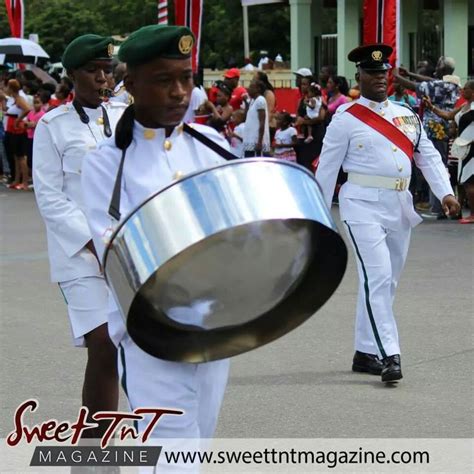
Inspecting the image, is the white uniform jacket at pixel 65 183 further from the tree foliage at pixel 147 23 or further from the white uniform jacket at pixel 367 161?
the tree foliage at pixel 147 23

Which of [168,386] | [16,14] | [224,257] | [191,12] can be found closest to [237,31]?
[16,14]

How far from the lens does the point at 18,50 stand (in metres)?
31.3

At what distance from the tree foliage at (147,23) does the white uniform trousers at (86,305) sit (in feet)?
131

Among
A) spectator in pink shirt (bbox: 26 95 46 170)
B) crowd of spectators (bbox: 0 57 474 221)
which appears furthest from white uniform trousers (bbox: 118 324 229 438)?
spectator in pink shirt (bbox: 26 95 46 170)

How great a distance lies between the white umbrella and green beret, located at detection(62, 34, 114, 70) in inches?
1024

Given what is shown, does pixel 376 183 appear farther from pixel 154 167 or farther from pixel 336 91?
pixel 336 91

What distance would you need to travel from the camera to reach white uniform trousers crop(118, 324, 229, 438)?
3.98m

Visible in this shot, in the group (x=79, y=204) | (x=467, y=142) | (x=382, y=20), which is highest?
(x=79, y=204)

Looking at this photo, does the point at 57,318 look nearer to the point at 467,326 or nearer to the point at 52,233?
the point at 467,326

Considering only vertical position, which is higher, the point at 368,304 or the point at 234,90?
the point at 368,304

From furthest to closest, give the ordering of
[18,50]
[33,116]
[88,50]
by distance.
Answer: [18,50] → [33,116] → [88,50]

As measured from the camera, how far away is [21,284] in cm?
1172

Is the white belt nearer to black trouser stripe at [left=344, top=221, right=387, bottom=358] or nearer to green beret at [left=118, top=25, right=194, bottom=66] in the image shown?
black trouser stripe at [left=344, top=221, right=387, bottom=358]

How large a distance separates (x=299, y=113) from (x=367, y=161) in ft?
33.5
